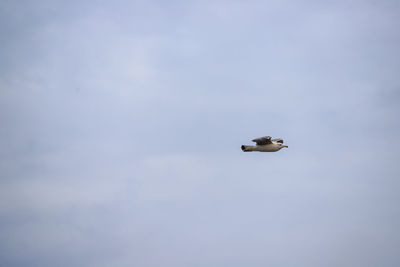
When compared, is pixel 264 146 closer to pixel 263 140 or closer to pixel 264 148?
pixel 264 148

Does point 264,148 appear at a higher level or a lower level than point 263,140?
lower

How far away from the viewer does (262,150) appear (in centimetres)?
12875

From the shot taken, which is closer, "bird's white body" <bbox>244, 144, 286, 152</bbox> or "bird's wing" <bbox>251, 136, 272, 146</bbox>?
"bird's wing" <bbox>251, 136, 272, 146</bbox>

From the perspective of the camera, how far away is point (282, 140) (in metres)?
136

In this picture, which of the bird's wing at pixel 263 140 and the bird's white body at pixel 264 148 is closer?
the bird's wing at pixel 263 140

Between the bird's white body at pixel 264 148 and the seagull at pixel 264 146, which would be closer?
the seagull at pixel 264 146

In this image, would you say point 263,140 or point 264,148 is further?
point 264,148

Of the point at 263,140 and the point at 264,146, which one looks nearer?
the point at 263,140

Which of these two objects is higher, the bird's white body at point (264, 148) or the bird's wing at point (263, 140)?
the bird's wing at point (263, 140)

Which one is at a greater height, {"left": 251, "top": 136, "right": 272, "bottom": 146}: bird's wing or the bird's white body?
{"left": 251, "top": 136, "right": 272, "bottom": 146}: bird's wing

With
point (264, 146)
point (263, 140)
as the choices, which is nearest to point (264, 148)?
point (264, 146)

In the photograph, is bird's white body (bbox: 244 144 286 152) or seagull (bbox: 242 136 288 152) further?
bird's white body (bbox: 244 144 286 152)

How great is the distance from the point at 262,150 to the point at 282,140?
886 centimetres
